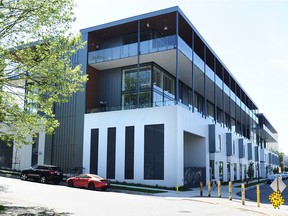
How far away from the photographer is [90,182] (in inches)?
977

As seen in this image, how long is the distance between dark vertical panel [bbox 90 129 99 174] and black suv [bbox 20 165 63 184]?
4773mm

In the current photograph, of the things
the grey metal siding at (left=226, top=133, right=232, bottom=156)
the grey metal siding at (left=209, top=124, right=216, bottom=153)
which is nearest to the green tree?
the grey metal siding at (left=209, top=124, right=216, bottom=153)

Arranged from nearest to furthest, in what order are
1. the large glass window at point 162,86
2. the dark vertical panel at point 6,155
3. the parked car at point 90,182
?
the parked car at point 90,182, the large glass window at point 162,86, the dark vertical panel at point 6,155

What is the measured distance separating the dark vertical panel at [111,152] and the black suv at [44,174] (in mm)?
4949

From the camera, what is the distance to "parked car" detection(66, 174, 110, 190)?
79.9 feet

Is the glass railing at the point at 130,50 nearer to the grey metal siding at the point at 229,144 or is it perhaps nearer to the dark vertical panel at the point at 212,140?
the dark vertical panel at the point at 212,140

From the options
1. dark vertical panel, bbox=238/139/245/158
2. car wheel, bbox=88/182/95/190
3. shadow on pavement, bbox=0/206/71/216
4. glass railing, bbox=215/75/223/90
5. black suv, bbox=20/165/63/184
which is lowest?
car wheel, bbox=88/182/95/190

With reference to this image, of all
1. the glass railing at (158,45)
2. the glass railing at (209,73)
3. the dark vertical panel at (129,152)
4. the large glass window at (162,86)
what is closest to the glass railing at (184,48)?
the glass railing at (158,45)

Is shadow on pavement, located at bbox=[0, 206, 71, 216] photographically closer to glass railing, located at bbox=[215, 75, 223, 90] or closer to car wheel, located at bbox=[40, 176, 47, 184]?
car wheel, located at bbox=[40, 176, 47, 184]

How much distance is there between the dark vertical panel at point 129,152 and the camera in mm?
30594

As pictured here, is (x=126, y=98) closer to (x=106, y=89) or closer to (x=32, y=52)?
(x=106, y=89)

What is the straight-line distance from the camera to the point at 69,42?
45.2ft

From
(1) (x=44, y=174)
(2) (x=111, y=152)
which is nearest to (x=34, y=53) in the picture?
(1) (x=44, y=174)

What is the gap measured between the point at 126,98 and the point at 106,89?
270 cm
